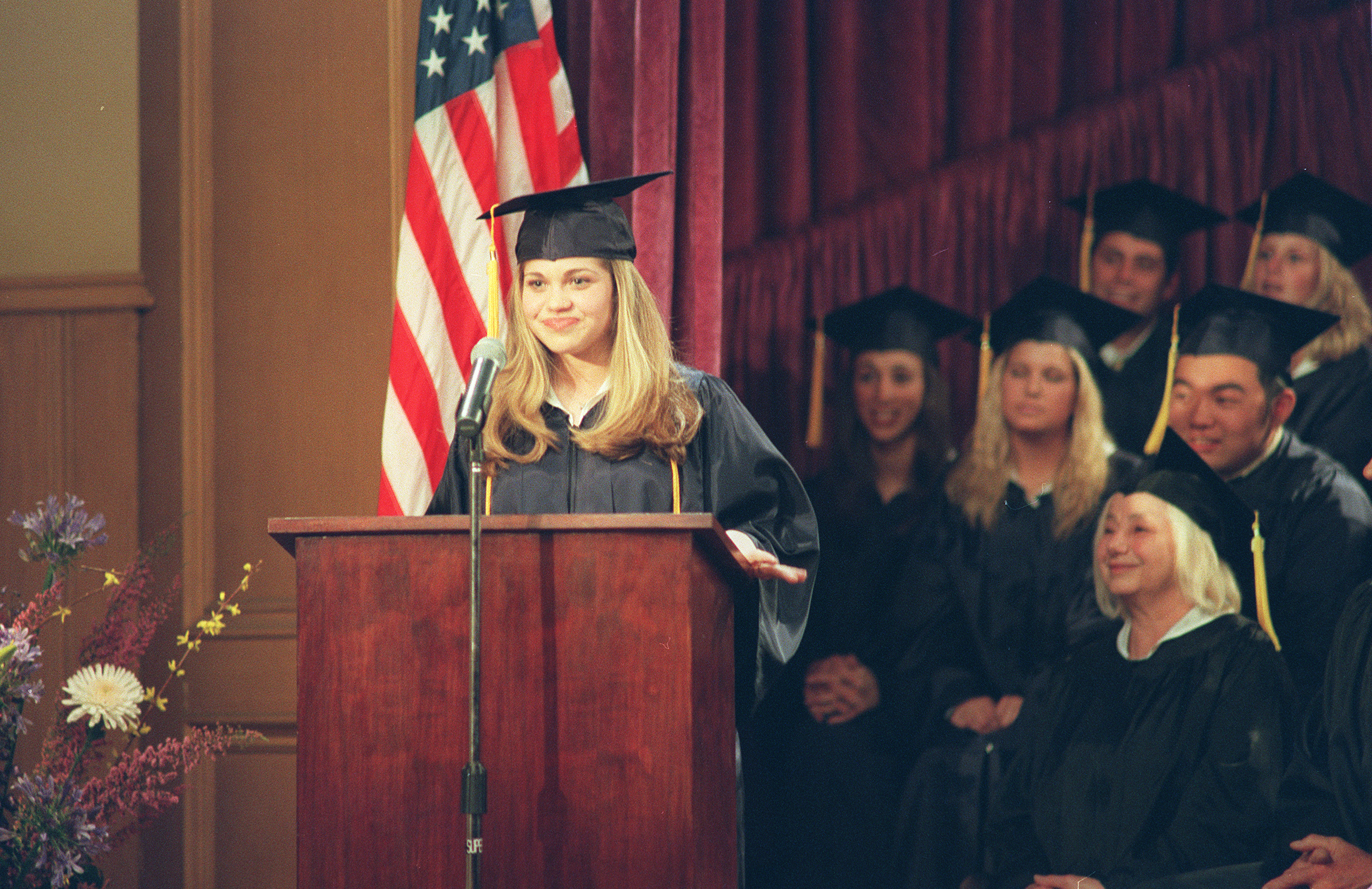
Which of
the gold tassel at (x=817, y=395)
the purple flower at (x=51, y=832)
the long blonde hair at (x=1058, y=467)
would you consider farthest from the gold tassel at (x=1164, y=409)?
the purple flower at (x=51, y=832)

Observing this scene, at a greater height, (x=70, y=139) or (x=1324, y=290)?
(x=70, y=139)

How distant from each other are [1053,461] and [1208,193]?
3.00ft

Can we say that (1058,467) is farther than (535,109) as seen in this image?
No

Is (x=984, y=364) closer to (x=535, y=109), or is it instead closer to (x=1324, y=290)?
(x=1324, y=290)

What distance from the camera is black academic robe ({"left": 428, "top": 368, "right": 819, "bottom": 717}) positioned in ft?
8.82

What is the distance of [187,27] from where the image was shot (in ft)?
13.7

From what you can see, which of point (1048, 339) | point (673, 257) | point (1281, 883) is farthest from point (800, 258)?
point (1281, 883)

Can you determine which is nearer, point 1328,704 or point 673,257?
point 1328,704

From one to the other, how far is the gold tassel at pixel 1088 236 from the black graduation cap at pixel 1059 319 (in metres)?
0.07

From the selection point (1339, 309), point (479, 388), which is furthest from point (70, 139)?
point (1339, 309)

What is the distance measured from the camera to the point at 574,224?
2830 millimetres

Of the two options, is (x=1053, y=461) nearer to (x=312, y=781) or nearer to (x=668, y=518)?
(x=668, y=518)

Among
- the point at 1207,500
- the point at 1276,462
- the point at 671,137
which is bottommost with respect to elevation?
the point at 1207,500

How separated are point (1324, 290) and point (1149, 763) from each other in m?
1.44
